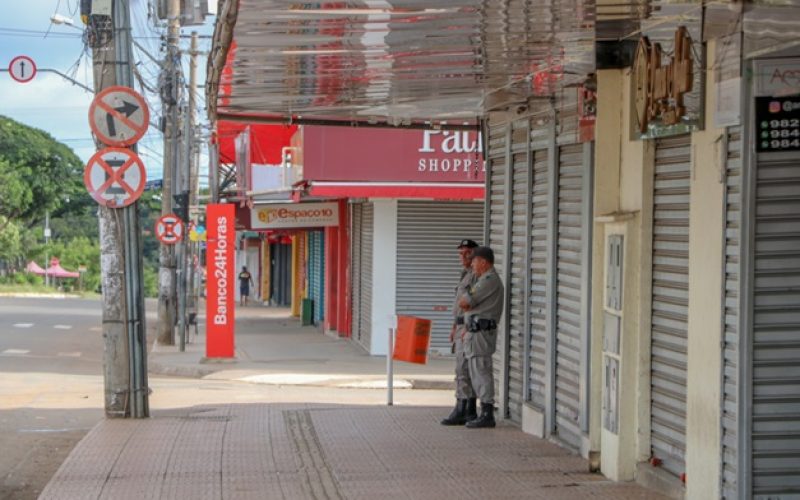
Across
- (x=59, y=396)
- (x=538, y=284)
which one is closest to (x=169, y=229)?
(x=59, y=396)

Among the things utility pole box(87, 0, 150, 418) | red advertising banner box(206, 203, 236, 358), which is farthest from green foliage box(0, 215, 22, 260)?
utility pole box(87, 0, 150, 418)

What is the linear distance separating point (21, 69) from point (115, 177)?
20.0 m

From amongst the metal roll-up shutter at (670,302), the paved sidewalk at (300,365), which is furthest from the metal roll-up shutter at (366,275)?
the metal roll-up shutter at (670,302)

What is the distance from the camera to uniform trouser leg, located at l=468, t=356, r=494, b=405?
12.6 metres

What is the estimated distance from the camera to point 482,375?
12555 mm

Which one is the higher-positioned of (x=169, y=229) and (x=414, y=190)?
(x=414, y=190)

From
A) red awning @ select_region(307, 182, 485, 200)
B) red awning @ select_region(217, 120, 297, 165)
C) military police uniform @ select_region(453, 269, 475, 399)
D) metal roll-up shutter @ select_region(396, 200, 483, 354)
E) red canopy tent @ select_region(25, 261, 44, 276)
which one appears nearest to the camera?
military police uniform @ select_region(453, 269, 475, 399)

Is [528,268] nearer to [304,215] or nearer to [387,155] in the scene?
[387,155]

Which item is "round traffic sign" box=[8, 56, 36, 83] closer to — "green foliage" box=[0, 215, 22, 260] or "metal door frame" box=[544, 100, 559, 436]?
"metal door frame" box=[544, 100, 559, 436]

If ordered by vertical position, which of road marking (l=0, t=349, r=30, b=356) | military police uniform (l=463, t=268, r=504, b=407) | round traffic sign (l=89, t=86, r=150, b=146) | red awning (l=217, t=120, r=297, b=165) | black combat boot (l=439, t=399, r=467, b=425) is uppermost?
red awning (l=217, t=120, r=297, b=165)

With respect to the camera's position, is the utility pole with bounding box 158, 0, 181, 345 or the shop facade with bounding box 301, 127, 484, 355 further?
the utility pole with bounding box 158, 0, 181, 345

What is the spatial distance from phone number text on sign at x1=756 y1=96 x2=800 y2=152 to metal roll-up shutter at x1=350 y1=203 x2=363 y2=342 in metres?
22.0

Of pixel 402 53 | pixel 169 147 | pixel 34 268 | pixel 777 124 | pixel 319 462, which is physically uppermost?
pixel 169 147

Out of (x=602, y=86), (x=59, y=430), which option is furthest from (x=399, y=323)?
(x=602, y=86)
